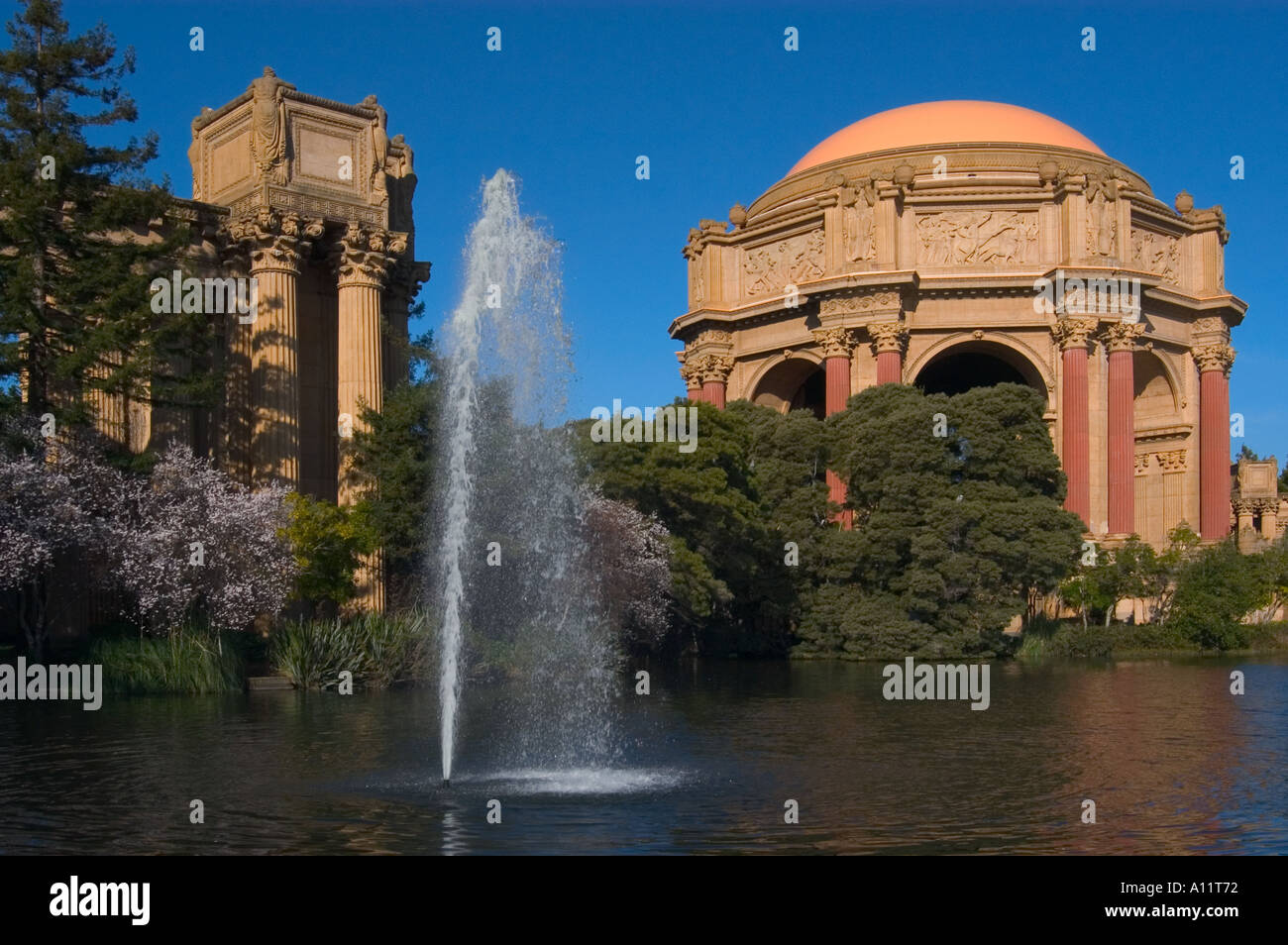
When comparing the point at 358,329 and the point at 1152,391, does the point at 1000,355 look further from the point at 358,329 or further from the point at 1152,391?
the point at 358,329

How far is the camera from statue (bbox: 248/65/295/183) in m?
29.2

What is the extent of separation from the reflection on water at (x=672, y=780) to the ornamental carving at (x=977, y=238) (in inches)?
1353

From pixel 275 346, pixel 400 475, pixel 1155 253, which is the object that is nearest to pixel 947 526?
pixel 400 475

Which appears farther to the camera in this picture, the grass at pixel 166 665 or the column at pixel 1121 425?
the column at pixel 1121 425

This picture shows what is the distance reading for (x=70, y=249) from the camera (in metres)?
A: 25.7

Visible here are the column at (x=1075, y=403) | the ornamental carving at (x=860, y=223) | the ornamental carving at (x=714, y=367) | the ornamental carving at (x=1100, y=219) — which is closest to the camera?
the column at (x=1075, y=403)

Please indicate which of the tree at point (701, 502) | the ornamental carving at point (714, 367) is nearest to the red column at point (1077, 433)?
the ornamental carving at point (714, 367)

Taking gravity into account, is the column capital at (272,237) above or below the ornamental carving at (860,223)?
below

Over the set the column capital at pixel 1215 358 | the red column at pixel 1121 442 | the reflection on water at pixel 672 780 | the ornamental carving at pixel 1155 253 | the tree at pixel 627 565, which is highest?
the ornamental carving at pixel 1155 253

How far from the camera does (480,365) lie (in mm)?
19031

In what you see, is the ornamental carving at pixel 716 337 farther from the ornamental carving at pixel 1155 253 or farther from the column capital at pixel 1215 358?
the column capital at pixel 1215 358

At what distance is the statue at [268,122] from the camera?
29.2 m

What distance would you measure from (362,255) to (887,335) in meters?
27.8
